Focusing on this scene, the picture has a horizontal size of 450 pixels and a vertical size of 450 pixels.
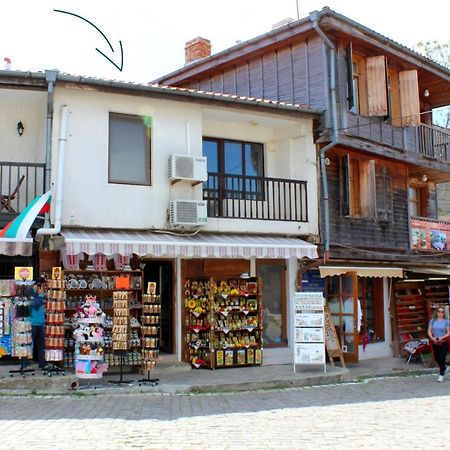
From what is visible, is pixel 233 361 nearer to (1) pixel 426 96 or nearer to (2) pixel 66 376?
(2) pixel 66 376

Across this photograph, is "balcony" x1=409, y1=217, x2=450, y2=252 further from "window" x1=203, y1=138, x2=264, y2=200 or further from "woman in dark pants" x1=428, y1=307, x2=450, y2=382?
"window" x1=203, y1=138, x2=264, y2=200

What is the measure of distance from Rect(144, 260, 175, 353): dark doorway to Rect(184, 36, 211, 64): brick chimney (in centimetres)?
884

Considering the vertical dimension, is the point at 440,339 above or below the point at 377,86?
below

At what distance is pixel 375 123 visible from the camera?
16.4 meters

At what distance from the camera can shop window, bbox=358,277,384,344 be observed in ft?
55.7

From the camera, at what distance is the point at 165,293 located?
1405cm

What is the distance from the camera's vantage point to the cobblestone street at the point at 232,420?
708cm

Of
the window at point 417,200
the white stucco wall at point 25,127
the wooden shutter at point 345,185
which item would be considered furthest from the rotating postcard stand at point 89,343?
the window at point 417,200

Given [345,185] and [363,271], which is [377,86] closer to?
[345,185]

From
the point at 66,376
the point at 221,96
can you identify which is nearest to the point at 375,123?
the point at 221,96

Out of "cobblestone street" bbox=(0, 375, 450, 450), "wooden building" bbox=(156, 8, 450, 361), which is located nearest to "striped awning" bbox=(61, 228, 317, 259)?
"wooden building" bbox=(156, 8, 450, 361)

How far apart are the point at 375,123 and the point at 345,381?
7308 mm

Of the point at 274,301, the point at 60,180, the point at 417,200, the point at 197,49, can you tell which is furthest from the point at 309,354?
the point at 197,49

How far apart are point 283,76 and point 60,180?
760 cm
